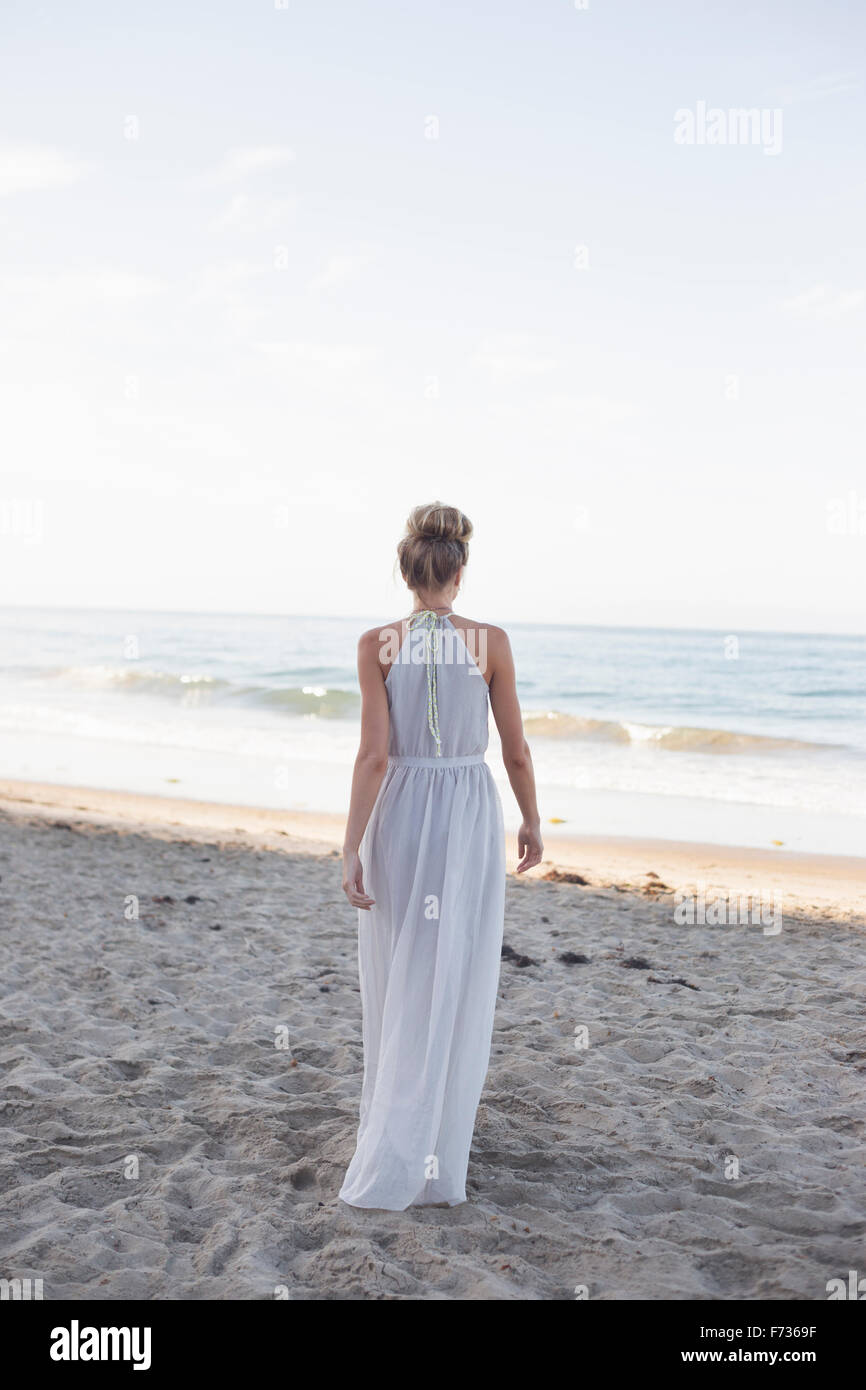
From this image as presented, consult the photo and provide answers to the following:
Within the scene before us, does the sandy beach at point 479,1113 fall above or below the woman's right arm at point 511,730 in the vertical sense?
below

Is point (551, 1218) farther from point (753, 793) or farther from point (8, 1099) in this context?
point (753, 793)

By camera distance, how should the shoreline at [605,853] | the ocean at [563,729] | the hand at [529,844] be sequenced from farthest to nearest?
the ocean at [563,729]
the shoreline at [605,853]
the hand at [529,844]

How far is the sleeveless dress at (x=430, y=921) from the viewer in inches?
123

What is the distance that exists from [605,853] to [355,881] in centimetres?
626

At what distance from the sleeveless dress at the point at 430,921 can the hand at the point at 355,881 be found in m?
0.05

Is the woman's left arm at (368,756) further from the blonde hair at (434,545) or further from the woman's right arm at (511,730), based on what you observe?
the woman's right arm at (511,730)

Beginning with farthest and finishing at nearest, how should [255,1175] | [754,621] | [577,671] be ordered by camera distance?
[754,621] < [577,671] < [255,1175]

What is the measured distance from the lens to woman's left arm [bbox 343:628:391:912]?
311cm

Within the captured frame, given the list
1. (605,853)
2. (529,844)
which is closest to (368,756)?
(529,844)

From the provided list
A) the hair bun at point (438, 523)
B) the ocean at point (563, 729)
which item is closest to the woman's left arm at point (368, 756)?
the hair bun at point (438, 523)

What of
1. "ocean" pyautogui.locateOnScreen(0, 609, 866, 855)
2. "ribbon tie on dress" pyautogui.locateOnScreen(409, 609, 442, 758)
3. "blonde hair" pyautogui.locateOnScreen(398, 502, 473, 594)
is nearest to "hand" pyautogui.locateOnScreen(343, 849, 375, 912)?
"ribbon tie on dress" pyautogui.locateOnScreen(409, 609, 442, 758)

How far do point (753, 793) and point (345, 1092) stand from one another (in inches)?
387
